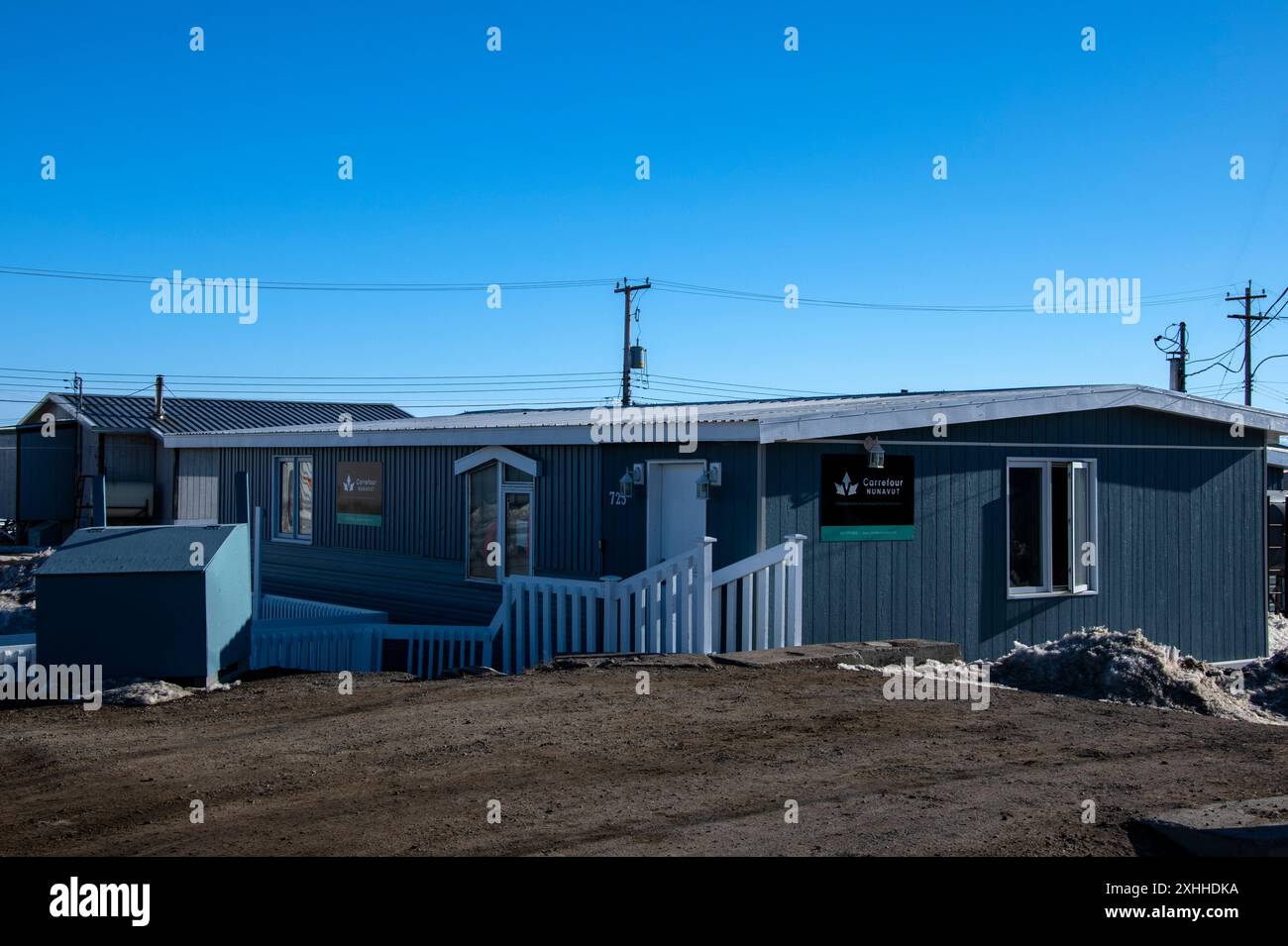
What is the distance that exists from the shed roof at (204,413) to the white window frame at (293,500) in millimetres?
10737

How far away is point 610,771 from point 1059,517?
27.5ft

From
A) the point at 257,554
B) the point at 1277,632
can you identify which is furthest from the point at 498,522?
the point at 1277,632

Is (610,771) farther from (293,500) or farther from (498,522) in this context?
(293,500)

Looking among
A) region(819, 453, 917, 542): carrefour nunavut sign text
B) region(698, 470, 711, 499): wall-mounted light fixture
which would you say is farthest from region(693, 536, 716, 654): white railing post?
region(819, 453, 917, 542): carrefour nunavut sign text

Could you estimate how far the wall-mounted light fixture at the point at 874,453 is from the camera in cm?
1154

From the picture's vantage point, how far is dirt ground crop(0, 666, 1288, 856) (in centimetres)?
500

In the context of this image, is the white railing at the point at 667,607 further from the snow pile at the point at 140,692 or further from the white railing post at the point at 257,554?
the white railing post at the point at 257,554

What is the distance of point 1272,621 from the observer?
1794cm

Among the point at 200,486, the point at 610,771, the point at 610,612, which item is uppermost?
the point at 200,486

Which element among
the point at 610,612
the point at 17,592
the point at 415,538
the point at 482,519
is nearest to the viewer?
the point at 610,612

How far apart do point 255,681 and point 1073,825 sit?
21.0ft

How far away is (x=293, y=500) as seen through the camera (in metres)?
18.2

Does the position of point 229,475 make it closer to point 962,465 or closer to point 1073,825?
point 962,465

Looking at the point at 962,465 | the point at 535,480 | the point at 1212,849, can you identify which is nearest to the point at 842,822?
the point at 1212,849
